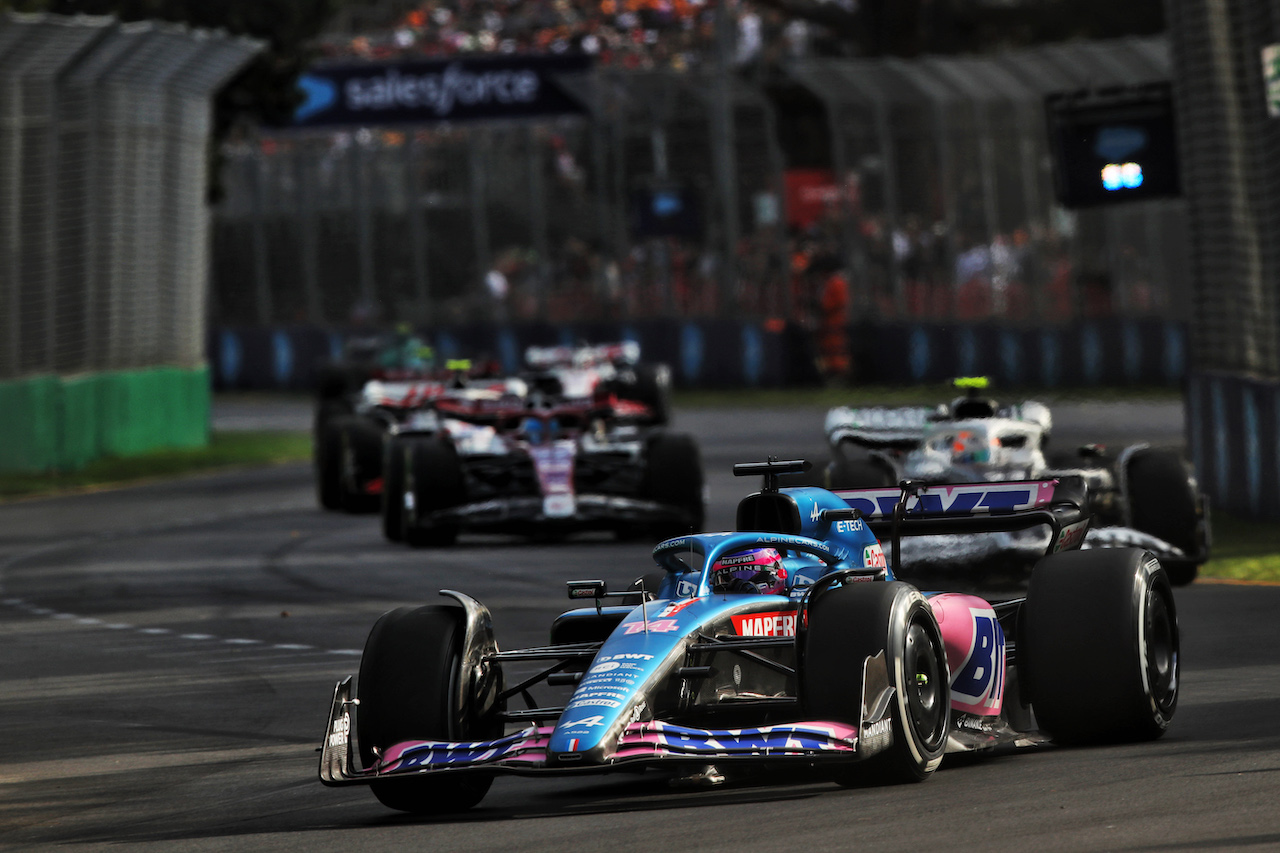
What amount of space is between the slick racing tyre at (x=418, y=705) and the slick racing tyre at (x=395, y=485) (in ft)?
32.0

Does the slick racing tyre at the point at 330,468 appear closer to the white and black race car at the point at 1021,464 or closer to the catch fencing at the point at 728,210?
A: the white and black race car at the point at 1021,464

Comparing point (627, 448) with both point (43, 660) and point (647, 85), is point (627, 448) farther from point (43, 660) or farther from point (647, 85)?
point (647, 85)

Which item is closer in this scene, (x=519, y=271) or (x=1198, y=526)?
(x=1198, y=526)

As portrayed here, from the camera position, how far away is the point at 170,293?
29.8 m

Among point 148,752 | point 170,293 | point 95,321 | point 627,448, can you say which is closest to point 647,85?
point 170,293

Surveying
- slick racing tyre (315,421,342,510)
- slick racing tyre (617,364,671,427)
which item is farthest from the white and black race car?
slick racing tyre (617,364,671,427)

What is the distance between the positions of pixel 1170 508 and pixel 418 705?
7.46 m

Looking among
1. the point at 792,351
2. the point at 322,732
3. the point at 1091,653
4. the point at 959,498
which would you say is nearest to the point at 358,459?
the point at 959,498

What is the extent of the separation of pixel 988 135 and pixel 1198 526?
25519 mm

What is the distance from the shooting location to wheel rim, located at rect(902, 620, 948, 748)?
740 centimetres

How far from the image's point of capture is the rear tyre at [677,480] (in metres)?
17.4

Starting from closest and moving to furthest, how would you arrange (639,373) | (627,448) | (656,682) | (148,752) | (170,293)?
(656,682) < (148,752) < (627,448) < (639,373) < (170,293)

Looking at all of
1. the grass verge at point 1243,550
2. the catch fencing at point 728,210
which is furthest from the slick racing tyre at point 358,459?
the catch fencing at point 728,210

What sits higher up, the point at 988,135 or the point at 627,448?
the point at 988,135
